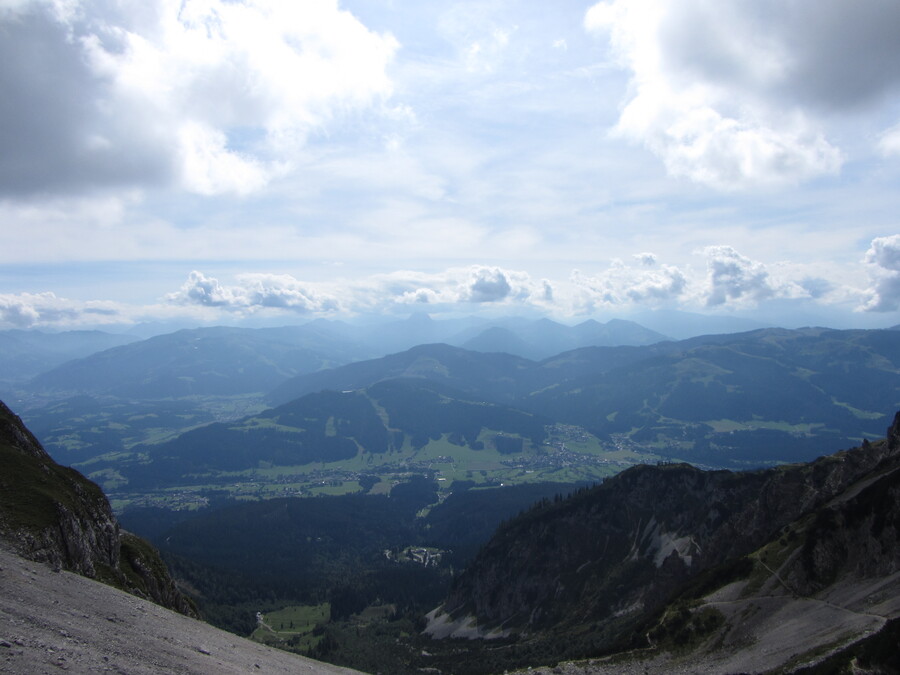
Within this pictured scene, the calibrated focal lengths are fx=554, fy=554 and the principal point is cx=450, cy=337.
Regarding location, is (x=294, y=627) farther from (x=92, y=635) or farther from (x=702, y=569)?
(x=92, y=635)

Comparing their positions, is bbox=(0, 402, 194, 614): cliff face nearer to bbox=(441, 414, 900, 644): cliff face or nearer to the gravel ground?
the gravel ground

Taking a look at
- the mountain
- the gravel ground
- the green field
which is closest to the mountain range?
the gravel ground

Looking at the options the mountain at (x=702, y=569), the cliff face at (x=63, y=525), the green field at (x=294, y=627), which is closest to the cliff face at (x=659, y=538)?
the mountain at (x=702, y=569)

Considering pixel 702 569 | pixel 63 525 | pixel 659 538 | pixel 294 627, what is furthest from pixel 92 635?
pixel 294 627

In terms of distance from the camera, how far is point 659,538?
445 feet

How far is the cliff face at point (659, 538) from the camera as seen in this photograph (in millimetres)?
68000

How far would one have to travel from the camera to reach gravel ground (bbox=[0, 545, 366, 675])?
31688 mm

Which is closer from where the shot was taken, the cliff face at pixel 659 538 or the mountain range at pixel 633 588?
the mountain range at pixel 633 588

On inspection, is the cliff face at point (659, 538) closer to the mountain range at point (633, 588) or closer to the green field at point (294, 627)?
the mountain range at point (633, 588)

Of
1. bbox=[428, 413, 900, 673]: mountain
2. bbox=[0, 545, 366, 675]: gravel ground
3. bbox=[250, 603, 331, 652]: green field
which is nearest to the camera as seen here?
bbox=[0, 545, 366, 675]: gravel ground

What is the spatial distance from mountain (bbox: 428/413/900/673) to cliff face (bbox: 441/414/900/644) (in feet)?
0.93

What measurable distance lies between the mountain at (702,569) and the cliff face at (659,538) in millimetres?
283

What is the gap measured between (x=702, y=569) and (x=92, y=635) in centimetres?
10271

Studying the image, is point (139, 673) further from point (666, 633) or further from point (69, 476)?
point (666, 633)
